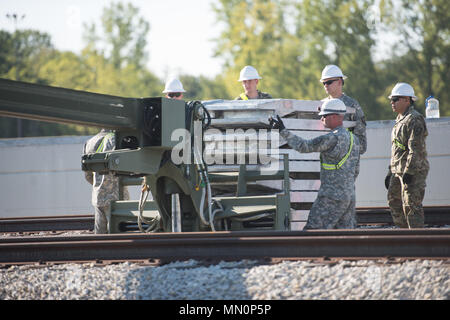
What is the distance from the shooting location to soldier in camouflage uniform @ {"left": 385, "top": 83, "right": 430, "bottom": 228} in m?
8.61

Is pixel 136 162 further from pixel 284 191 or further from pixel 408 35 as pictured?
pixel 408 35

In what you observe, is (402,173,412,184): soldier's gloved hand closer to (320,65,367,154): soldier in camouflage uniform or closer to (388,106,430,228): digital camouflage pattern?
(388,106,430,228): digital camouflage pattern

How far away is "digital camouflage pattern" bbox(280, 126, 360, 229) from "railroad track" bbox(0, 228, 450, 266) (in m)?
1.27

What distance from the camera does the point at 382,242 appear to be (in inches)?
218

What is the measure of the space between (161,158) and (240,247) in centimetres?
155

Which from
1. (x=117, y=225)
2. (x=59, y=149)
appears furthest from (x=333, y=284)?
(x=59, y=149)

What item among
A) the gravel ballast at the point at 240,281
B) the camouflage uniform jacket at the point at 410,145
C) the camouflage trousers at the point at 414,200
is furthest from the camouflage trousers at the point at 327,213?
the gravel ballast at the point at 240,281

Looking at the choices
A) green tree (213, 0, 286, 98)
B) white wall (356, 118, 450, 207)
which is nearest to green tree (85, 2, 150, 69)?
green tree (213, 0, 286, 98)

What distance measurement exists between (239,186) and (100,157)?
75.8 inches

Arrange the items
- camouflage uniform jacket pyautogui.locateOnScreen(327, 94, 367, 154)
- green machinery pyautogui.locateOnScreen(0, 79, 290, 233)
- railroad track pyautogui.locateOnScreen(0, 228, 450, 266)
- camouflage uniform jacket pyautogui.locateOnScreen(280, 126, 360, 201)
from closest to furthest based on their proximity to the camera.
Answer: railroad track pyautogui.locateOnScreen(0, 228, 450, 266) → green machinery pyautogui.locateOnScreen(0, 79, 290, 233) → camouflage uniform jacket pyautogui.locateOnScreen(280, 126, 360, 201) → camouflage uniform jacket pyautogui.locateOnScreen(327, 94, 367, 154)

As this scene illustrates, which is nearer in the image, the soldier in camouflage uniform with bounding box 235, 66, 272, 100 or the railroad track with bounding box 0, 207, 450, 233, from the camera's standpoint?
the soldier in camouflage uniform with bounding box 235, 66, 272, 100

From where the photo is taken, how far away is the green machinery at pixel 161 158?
5965 millimetres

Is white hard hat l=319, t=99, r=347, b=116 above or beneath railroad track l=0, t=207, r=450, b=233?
above

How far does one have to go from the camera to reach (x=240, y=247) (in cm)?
589
